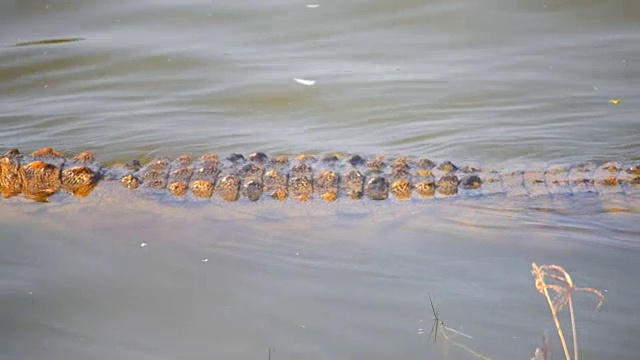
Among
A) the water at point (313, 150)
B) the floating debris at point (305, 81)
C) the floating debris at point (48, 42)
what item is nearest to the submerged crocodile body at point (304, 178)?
the water at point (313, 150)

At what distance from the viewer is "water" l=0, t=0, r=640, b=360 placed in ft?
12.6

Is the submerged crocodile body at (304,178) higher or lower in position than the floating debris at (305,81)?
lower

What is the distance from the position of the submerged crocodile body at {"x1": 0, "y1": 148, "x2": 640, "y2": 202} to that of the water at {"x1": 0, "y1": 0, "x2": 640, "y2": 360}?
0.28ft

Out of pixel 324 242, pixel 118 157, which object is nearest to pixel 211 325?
pixel 324 242

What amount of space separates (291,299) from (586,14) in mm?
4679

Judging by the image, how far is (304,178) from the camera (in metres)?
4.74

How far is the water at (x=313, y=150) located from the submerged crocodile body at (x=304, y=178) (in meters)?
0.08

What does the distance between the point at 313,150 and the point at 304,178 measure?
1078 mm

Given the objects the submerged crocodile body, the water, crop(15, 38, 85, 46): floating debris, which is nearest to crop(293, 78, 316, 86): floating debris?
the water

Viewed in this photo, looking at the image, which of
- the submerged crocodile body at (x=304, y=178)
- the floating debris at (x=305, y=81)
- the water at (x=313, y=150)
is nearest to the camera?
the water at (x=313, y=150)

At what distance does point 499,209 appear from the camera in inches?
182

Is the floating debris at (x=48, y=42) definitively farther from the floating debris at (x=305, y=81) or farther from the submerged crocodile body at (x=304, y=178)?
the submerged crocodile body at (x=304, y=178)

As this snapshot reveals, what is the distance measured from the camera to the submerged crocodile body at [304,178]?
4672mm

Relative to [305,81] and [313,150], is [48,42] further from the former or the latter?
[313,150]
